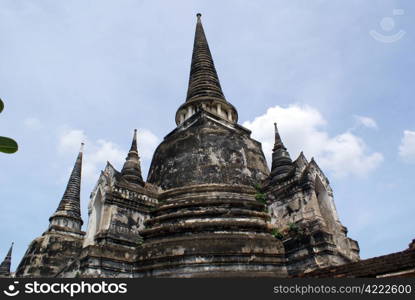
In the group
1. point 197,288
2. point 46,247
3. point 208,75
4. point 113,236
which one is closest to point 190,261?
point 113,236

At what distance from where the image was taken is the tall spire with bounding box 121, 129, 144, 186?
14.7m

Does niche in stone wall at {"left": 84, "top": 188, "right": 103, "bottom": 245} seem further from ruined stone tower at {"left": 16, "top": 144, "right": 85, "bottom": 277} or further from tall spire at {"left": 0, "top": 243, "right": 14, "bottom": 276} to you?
tall spire at {"left": 0, "top": 243, "right": 14, "bottom": 276}

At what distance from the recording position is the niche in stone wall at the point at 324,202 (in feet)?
40.2

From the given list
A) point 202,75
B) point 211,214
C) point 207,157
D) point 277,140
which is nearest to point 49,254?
point 207,157

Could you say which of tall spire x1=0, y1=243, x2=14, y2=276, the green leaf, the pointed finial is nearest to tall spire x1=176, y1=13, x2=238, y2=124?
the pointed finial

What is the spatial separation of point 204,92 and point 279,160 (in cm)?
650

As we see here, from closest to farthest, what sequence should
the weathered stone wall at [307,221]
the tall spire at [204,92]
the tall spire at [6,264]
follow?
the weathered stone wall at [307,221], the tall spire at [204,92], the tall spire at [6,264]

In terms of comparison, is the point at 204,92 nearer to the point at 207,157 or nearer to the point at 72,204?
the point at 207,157

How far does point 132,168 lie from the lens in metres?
15.5

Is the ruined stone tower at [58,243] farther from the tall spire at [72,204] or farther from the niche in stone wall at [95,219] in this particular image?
the niche in stone wall at [95,219]

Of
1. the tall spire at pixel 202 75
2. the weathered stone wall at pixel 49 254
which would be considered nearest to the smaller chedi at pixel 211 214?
the tall spire at pixel 202 75

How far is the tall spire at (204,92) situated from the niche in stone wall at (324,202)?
6.61m

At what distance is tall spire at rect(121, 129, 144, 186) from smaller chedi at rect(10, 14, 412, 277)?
0.16 feet

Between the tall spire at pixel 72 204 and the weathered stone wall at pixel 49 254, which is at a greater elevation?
the tall spire at pixel 72 204
